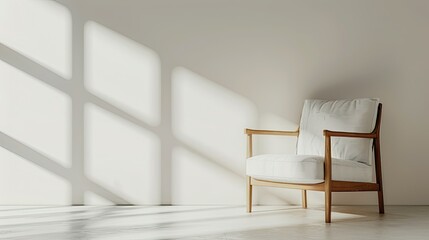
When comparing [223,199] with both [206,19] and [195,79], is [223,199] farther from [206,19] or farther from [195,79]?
[206,19]

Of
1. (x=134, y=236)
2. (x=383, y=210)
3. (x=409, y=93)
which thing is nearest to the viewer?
(x=134, y=236)

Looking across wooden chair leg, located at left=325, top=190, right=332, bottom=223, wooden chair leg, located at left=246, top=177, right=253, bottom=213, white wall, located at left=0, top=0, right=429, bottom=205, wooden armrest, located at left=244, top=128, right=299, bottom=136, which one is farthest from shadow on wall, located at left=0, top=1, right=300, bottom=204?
wooden chair leg, located at left=325, top=190, right=332, bottom=223

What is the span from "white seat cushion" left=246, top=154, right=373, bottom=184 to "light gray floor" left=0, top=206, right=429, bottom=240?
256 mm

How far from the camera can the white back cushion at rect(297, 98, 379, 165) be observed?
4.52 m

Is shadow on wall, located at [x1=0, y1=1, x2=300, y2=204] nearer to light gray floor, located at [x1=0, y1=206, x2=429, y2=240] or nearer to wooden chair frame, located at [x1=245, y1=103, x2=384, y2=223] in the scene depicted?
light gray floor, located at [x1=0, y1=206, x2=429, y2=240]

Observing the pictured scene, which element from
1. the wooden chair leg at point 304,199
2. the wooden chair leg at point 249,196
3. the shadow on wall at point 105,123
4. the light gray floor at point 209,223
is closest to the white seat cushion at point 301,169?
the wooden chair leg at point 249,196

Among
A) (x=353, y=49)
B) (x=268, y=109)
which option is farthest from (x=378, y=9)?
(x=268, y=109)

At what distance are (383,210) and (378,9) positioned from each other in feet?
5.09

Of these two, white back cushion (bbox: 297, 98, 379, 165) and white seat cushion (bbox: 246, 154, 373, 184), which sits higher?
white back cushion (bbox: 297, 98, 379, 165)

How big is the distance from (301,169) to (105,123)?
5.75 ft

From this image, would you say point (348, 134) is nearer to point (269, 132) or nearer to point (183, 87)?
point (269, 132)

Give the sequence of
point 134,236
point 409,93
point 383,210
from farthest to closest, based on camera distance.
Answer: point 409,93 < point 383,210 < point 134,236

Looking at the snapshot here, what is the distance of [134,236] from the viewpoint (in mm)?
3467

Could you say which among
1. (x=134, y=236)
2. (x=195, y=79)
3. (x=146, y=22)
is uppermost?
(x=146, y=22)
